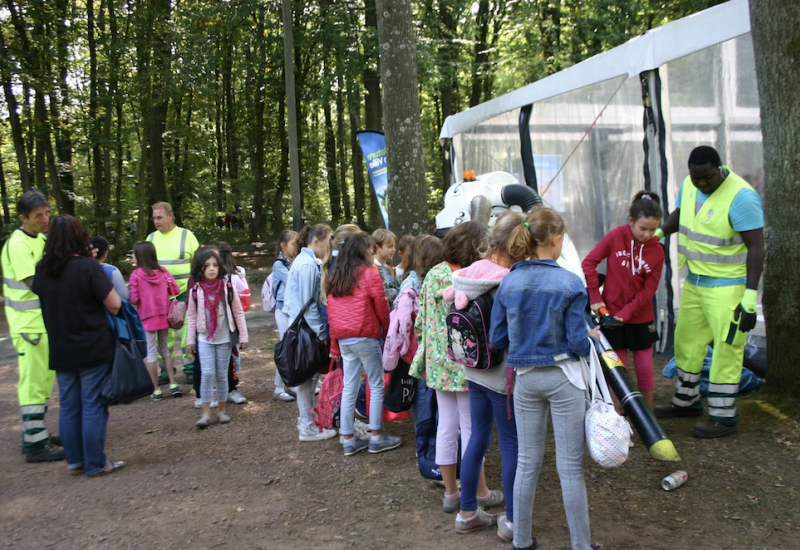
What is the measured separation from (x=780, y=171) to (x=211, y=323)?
4.52 meters

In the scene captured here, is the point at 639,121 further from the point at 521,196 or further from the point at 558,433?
the point at 558,433

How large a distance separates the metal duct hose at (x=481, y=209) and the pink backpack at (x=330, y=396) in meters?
3.01

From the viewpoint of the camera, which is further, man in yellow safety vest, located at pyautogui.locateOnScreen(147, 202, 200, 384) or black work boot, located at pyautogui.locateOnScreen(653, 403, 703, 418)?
man in yellow safety vest, located at pyautogui.locateOnScreen(147, 202, 200, 384)

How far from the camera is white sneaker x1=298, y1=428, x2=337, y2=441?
17.7 ft

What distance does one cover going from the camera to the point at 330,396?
5.19m

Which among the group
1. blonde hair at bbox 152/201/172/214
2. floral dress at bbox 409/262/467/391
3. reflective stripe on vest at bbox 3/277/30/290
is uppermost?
blonde hair at bbox 152/201/172/214

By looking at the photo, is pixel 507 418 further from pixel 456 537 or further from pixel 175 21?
pixel 175 21

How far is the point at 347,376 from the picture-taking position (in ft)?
16.0

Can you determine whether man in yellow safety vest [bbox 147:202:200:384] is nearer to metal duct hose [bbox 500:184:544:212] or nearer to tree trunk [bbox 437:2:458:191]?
metal duct hose [bbox 500:184:544:212]

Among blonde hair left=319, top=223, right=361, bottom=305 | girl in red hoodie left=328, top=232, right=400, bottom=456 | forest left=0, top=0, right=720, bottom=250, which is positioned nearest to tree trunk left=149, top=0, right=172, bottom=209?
forest left=0, top=0, right=720, bottom=250

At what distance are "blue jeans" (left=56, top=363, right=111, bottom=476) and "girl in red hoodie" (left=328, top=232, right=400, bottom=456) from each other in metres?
1.70

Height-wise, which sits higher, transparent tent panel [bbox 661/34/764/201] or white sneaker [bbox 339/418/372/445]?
transparent tent panel [bbox 661/34/764/201]

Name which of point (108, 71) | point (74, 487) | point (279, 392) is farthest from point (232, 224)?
point (74, 487)

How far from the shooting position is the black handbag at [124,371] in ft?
15.5
